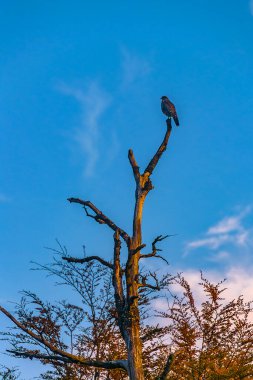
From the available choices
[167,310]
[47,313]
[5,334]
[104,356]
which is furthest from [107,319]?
[167,310]

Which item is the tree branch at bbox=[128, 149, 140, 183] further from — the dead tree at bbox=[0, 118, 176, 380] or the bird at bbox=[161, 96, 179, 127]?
the bird at bbox=[161, 96, 179, 127]

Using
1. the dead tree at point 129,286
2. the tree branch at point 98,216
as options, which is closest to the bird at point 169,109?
the dead tree at point 129,286

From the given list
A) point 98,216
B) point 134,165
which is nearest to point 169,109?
point 134,165

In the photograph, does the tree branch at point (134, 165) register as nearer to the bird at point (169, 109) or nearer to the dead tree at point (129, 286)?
the dead tree at point (129, 286)

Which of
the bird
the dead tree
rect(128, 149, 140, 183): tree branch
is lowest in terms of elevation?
the dead tree

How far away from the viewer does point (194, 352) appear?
30.1 ft

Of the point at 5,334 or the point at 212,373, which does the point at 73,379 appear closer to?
the point at 5,334

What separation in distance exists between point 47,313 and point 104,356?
2376 millimetres

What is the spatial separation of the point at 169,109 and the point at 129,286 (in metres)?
4.78

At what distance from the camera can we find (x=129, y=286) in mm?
7637

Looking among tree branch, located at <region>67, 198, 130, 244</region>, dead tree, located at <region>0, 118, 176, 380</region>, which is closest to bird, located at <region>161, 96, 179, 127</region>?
dead tree, located at <region>0, 118, 176, 380</region>

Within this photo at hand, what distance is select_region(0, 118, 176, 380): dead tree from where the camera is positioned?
7.23 meters

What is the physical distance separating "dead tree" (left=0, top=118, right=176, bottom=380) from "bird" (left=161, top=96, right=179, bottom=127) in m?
1.53

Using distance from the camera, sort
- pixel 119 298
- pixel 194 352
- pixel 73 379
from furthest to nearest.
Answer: pixel 73 379, pixel 194 352, pixel 119 298
